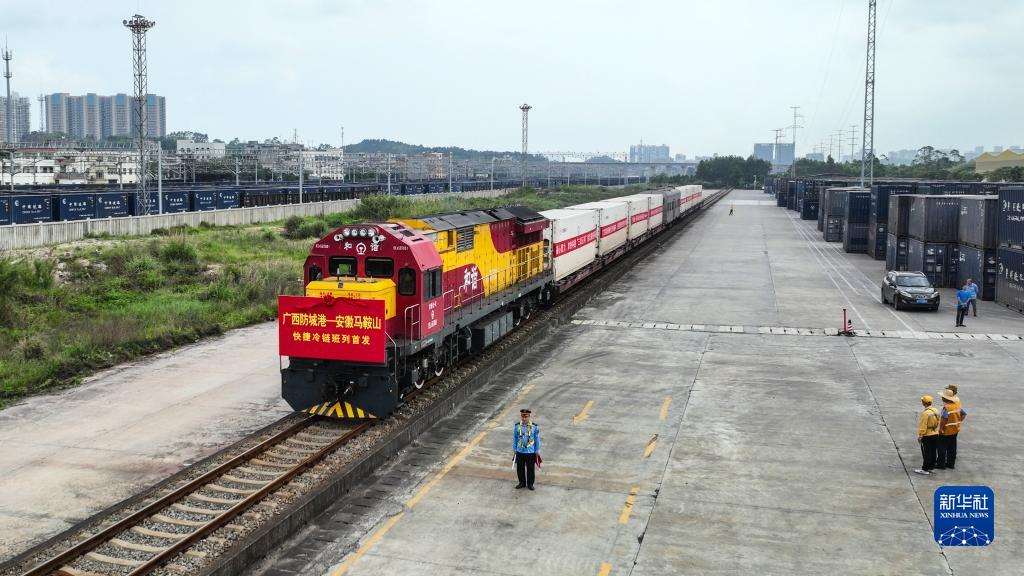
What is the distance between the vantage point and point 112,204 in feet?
178

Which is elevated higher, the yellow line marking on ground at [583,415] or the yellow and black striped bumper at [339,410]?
the yellow and black striped bumper at [339,410]

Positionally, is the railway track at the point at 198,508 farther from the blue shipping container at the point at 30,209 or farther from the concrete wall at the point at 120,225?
the blue shipping container at the point at 30,209

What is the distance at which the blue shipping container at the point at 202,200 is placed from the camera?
61062mm

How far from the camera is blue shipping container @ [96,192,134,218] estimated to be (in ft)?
173

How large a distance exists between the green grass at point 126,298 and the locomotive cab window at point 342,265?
26.2 feet

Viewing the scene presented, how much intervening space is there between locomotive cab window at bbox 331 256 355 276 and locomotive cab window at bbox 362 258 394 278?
10.9 inches

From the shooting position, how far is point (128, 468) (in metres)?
13.9

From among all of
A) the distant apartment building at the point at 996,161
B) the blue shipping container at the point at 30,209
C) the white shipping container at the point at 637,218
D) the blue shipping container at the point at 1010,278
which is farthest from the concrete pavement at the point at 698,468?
the distant apartment building at the point at 996,161

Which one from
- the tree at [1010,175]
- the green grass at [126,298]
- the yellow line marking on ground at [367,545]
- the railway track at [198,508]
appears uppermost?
the tree at [1010,175]

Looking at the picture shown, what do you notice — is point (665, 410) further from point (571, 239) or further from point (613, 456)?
→ point (571, 239)

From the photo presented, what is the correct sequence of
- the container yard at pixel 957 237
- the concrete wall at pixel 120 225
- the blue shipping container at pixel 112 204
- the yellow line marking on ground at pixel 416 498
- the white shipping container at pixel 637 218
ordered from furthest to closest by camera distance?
the blue shipping container at pixel 112 204, the white shipping container at pixel 637 218, the concrete wall at pixel 120 225, the container yard at pixel 957 237, the yellow line marking on ground at pixel 416 498

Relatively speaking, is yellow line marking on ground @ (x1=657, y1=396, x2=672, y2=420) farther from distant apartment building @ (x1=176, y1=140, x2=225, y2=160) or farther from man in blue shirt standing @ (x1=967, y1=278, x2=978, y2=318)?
distant apartment building @ (x1=176, y1=140, x2=225, y2=160)

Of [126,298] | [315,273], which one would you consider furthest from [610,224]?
[315,273]

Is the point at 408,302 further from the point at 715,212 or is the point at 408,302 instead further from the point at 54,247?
the point at 715,212
